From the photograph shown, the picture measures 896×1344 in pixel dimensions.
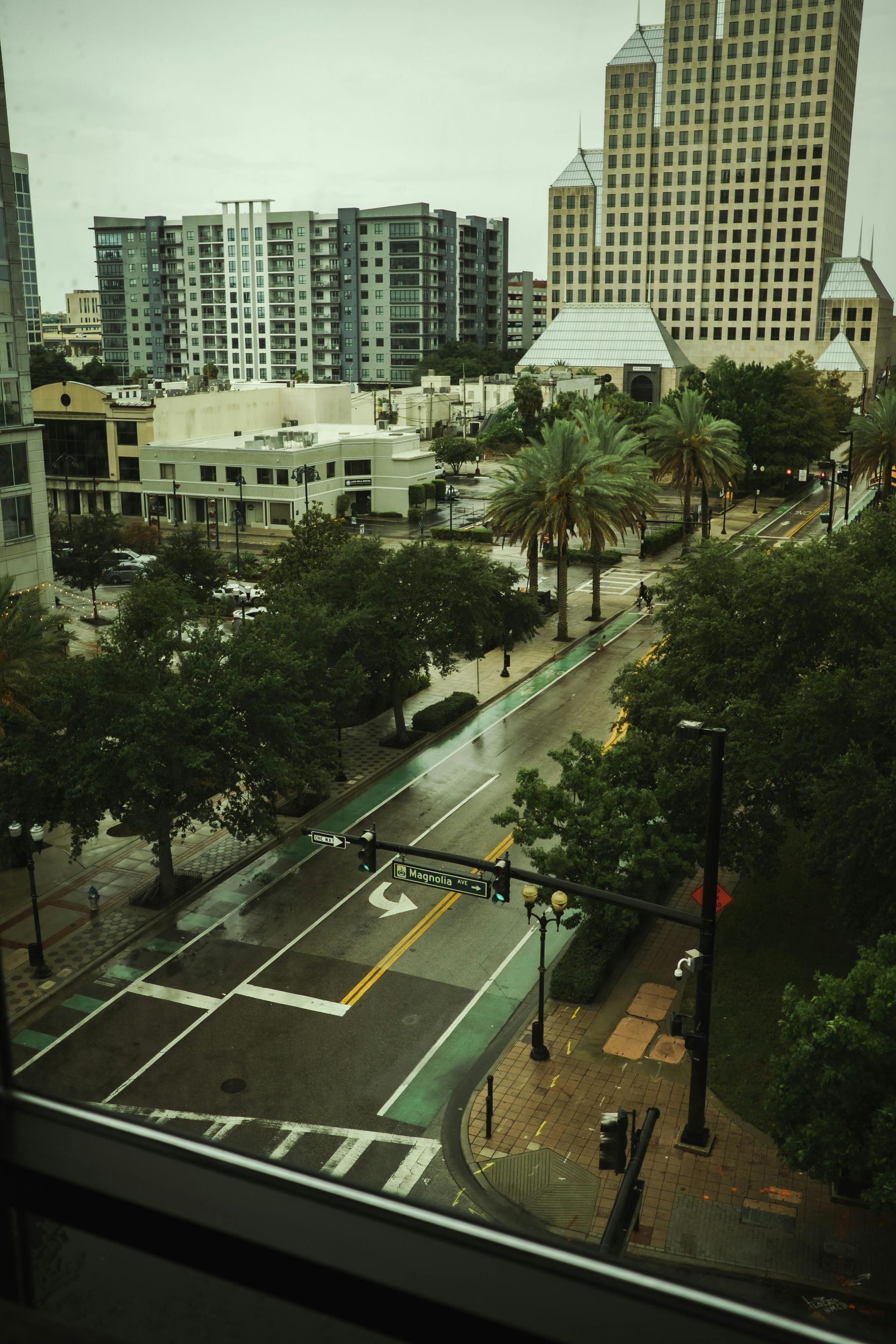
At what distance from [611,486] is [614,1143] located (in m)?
35.1

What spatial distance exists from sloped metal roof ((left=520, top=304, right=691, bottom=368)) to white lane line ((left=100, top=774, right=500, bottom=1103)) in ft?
317

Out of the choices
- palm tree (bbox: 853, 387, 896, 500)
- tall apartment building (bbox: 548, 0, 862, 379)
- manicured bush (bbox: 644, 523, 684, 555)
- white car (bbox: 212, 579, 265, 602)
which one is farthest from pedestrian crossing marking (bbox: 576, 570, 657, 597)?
tall apartment building (bbox: 548, 0, 862, 379)

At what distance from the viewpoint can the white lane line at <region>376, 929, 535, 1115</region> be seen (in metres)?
18.8

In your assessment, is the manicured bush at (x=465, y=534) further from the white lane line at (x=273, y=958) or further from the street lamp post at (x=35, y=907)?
the street lamp post at (x=35, y=907)

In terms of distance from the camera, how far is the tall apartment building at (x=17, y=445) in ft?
104

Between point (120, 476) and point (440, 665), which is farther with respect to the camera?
point (120, 476)

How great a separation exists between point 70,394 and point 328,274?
84810mm

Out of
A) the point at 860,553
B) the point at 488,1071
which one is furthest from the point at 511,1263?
the point at 860,553

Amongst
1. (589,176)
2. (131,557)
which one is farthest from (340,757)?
(589,176)

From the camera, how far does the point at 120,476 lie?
7662 centimetres

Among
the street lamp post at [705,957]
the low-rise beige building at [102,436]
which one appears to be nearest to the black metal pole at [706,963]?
the street lamp post at [705,957]

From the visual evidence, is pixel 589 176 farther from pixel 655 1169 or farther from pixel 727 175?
pixel 655 1169

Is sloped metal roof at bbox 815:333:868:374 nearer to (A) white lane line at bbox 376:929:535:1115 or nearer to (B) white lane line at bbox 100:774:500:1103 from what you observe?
(B) white lane line at bbox 100:774:500:1103

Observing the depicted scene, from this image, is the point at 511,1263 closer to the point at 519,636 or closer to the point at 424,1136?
the point at 424,1136
